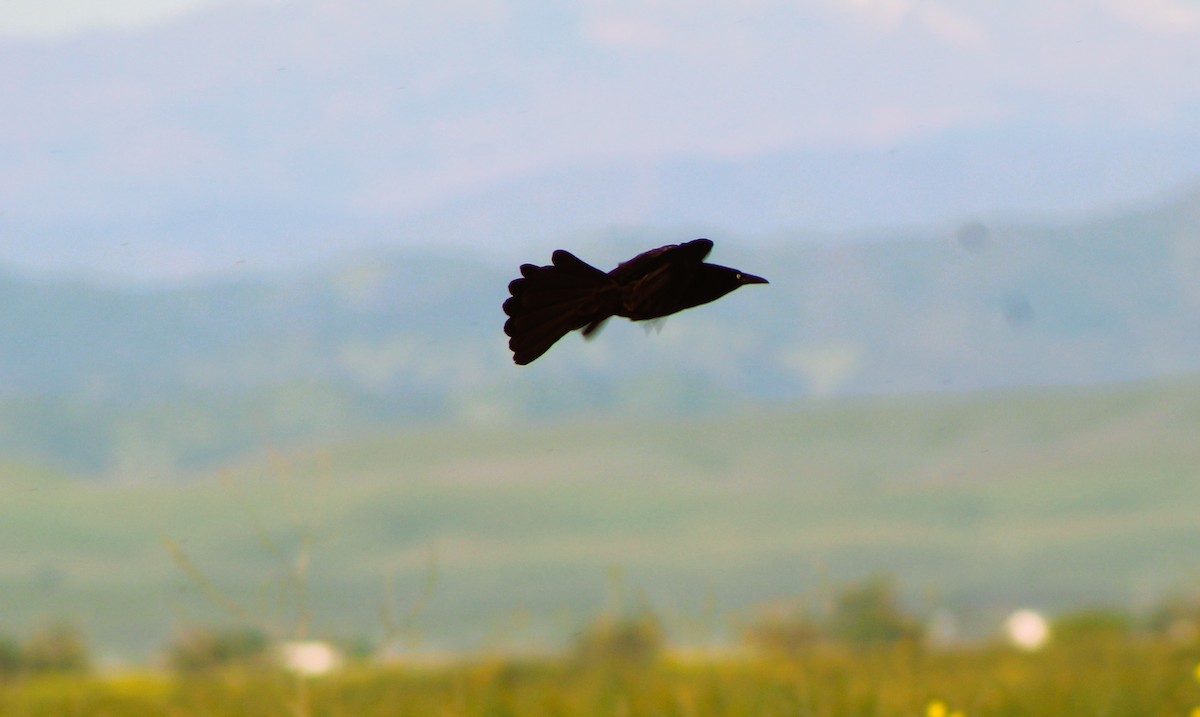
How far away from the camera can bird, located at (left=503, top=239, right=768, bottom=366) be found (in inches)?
29.2

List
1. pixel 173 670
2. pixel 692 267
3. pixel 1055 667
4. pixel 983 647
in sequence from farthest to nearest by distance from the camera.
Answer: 1. pixel 983 647
2. pixel 173 670
3. pixel 1055 667
4. pixel 692 267

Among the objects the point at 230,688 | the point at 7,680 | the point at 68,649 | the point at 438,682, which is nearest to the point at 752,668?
the point at 438,682

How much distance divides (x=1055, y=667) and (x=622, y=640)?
10.9 feet

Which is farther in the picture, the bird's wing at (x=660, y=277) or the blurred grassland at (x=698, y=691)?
the blurred grassland at (x=698, y=691)

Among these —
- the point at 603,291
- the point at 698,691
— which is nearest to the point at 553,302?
the point at 603,291

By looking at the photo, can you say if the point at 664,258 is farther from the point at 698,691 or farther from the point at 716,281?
the point at 698,691

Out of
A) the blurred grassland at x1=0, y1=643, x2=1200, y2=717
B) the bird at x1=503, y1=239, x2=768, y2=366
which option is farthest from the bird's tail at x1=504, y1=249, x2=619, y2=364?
the blurred grassland at x1=0, y1=643, x2=1200, y2=717

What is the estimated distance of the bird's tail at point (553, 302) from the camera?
0.76 metres

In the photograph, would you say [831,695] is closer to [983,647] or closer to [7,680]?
[983,647]

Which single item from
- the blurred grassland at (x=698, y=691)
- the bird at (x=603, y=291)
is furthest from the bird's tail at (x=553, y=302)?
the blurred grassland at (x=698, y=691)

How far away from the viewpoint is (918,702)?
670 cm

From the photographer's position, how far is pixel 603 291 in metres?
0.78

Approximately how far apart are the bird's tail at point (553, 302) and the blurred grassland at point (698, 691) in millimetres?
5126

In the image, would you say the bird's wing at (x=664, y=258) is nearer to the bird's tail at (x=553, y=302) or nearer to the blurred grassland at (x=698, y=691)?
the bird's tail at (x=553, y=302)
